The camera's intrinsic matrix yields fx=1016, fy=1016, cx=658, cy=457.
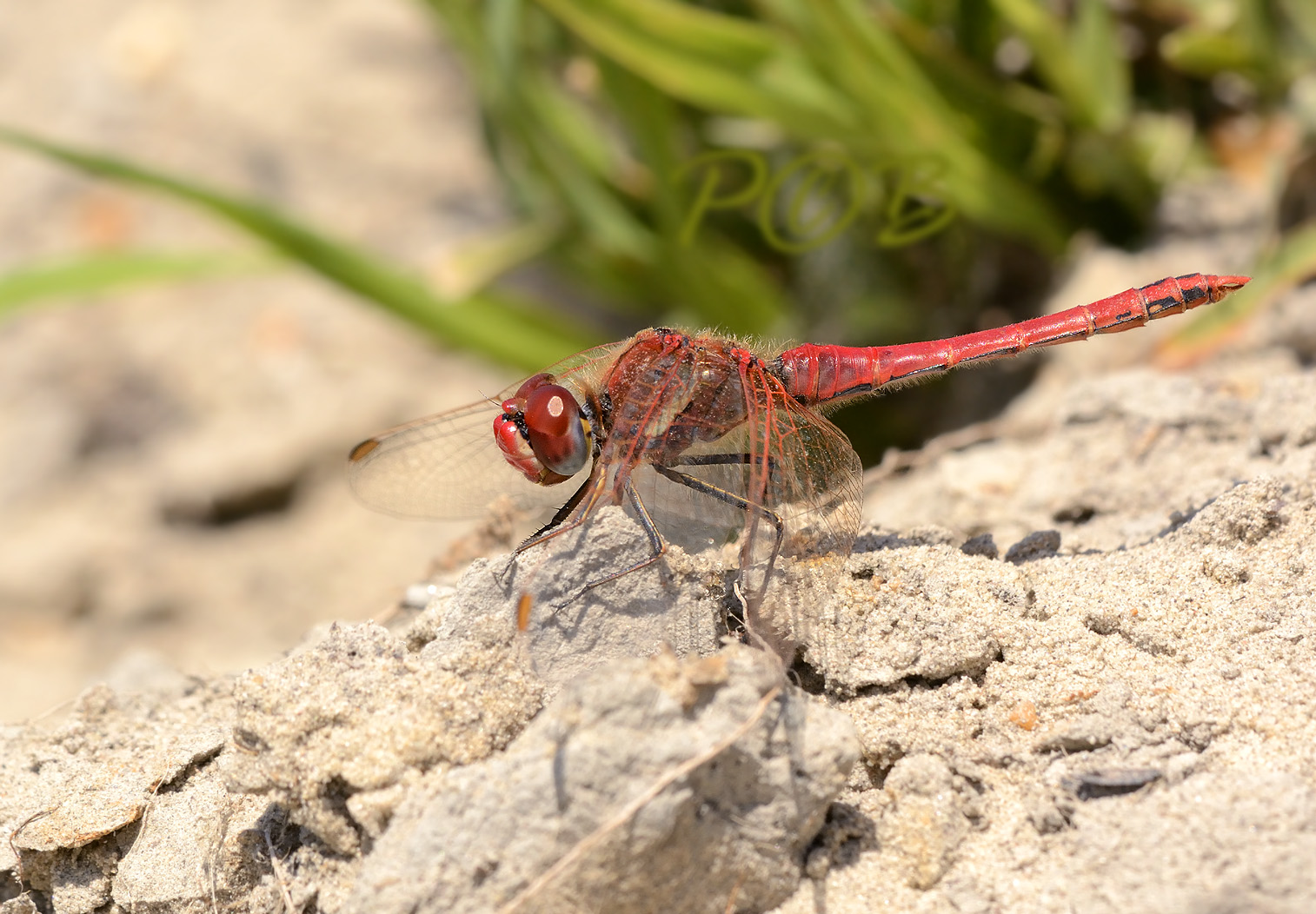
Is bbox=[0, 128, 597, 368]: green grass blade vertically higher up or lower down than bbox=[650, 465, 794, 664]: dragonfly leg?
higher up

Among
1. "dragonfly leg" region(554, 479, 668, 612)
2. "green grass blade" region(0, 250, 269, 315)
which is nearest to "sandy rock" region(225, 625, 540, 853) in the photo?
"dragonfly leg" region(554, 479, 668, 612)

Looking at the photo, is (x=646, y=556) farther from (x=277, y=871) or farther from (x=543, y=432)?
(x=277, y=871)

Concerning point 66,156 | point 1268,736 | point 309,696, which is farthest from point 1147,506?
point 66,156

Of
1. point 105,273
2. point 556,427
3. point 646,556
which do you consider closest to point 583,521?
point 646,556

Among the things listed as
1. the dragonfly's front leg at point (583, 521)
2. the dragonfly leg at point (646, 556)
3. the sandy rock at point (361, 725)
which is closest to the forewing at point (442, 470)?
the dragonfly's front leg at point (583, 521)

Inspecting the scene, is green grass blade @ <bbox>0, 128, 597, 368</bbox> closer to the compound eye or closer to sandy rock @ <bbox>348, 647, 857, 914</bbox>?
the compound eye

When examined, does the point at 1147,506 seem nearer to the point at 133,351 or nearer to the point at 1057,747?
the point at 1057,747

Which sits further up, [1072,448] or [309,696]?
[1072,448]
